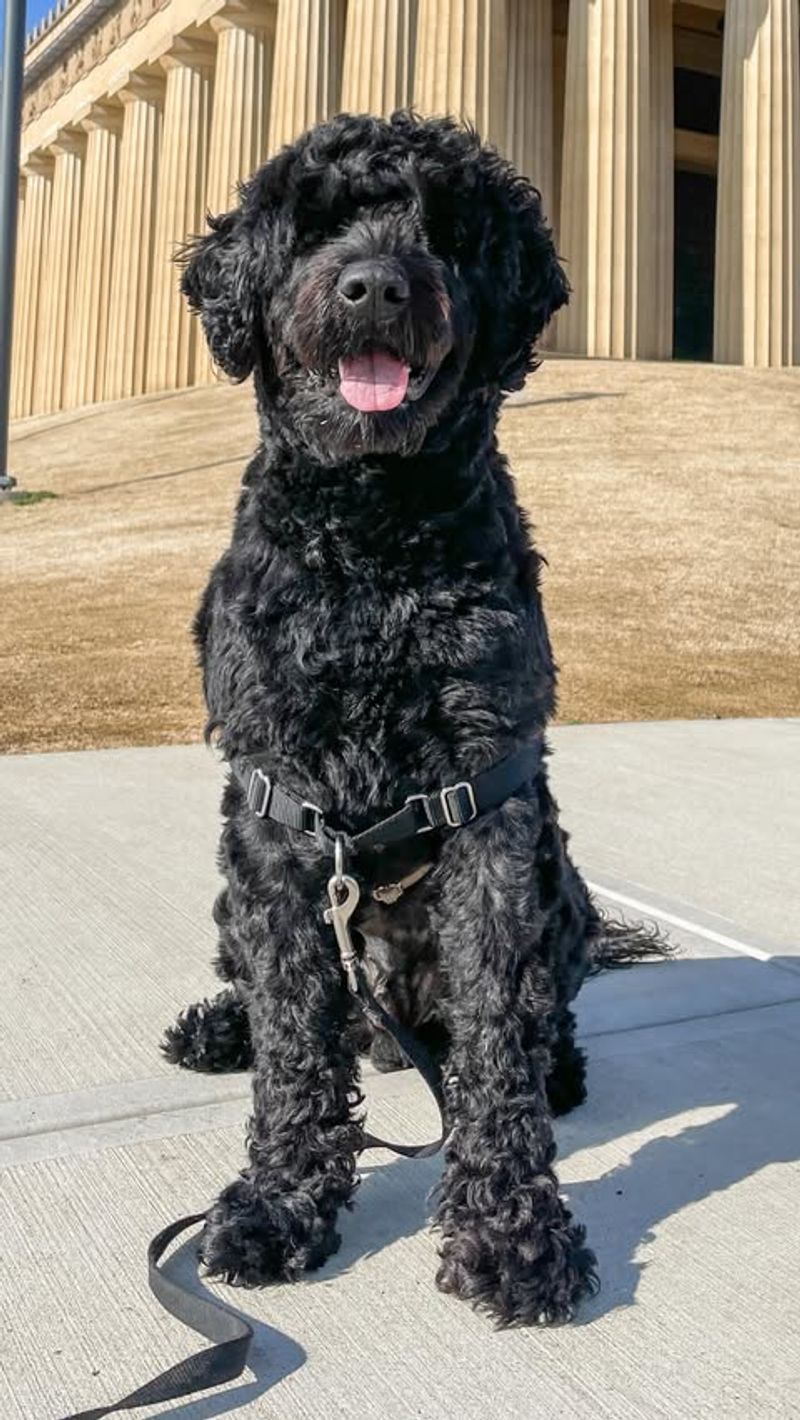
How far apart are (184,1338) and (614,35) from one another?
35.2 metres

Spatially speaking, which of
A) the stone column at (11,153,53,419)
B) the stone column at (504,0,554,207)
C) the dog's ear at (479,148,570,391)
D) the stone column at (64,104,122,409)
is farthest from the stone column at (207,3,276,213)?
the dog's ear at (479,148,570,391)

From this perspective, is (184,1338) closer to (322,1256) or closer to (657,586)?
(322,1256)

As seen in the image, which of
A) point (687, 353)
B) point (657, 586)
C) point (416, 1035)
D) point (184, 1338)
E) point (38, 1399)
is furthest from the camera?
point (687, 353)

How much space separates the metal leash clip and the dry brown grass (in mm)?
5781

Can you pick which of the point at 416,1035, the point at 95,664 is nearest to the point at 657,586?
the point at 95,664

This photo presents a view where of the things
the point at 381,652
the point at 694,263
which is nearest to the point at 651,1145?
the point at 381,652

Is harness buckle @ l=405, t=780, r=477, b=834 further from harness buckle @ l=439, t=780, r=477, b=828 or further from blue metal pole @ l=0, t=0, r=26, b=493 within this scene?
blue metal pole @ l=0, t=0, r=26, b=493

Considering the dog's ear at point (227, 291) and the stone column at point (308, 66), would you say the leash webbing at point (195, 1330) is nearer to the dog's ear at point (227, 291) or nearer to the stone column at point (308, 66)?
the dog's ear at point (227, 291)

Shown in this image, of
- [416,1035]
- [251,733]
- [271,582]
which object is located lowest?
[416,1035]

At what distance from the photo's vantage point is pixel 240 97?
127 feet

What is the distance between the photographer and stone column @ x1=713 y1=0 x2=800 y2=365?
1288 inches

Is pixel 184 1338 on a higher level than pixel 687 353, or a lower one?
lower

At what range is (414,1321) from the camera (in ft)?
6.90

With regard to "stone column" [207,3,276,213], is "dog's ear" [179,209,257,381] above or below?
below
